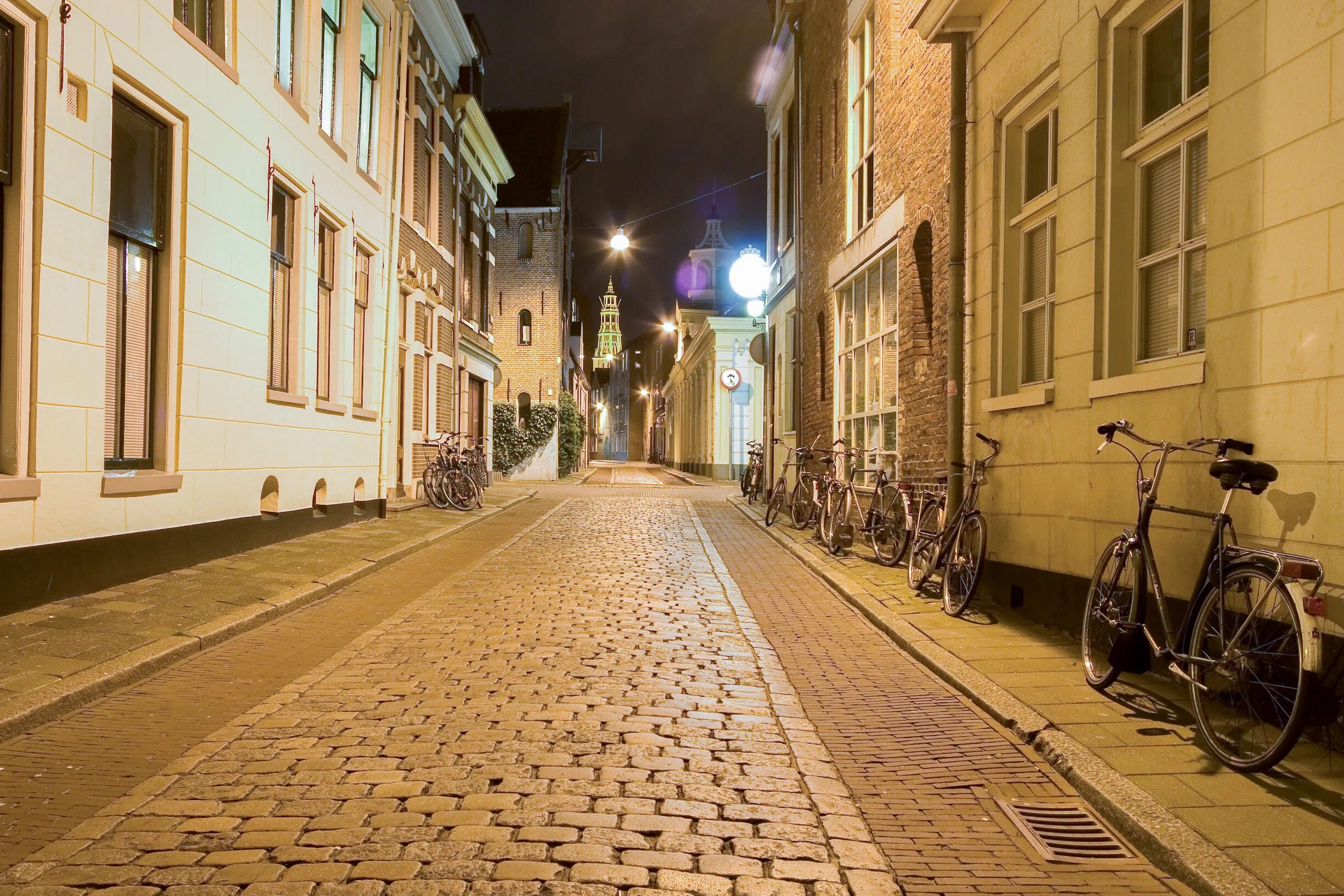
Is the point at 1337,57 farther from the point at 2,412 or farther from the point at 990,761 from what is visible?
the point at 2,412

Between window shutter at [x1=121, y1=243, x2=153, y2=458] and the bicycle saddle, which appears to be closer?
the bicycle saddle

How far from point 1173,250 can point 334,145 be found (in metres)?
10.4

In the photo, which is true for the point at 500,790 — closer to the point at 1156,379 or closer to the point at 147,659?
the point at 147,659

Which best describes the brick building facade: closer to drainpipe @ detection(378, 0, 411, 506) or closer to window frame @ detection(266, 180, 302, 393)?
drainpipe @ detection(378, 0, 411, 506)

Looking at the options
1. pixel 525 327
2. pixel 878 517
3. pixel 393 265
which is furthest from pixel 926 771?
pixel 525 327

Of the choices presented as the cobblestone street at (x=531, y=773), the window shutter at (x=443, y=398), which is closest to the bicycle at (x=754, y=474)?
the window shutter at (x=443, y=398)

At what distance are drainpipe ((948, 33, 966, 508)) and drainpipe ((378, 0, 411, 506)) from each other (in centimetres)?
908

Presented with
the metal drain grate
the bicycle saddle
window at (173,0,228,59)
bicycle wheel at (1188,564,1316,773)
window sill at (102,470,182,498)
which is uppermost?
window at (173,0,228,59)

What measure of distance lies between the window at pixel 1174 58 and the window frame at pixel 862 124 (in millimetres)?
6435

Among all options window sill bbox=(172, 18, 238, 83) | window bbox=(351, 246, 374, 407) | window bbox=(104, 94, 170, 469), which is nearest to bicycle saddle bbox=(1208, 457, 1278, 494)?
window bbox=(104, 94, 170, 469)

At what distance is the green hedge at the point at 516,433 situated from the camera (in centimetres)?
3256

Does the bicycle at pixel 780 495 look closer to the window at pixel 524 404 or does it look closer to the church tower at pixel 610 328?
the window at pixel 524 404

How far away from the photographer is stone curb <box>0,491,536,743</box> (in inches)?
179

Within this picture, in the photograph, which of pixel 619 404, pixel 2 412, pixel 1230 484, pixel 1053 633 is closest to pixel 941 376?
pixel 1053 633
